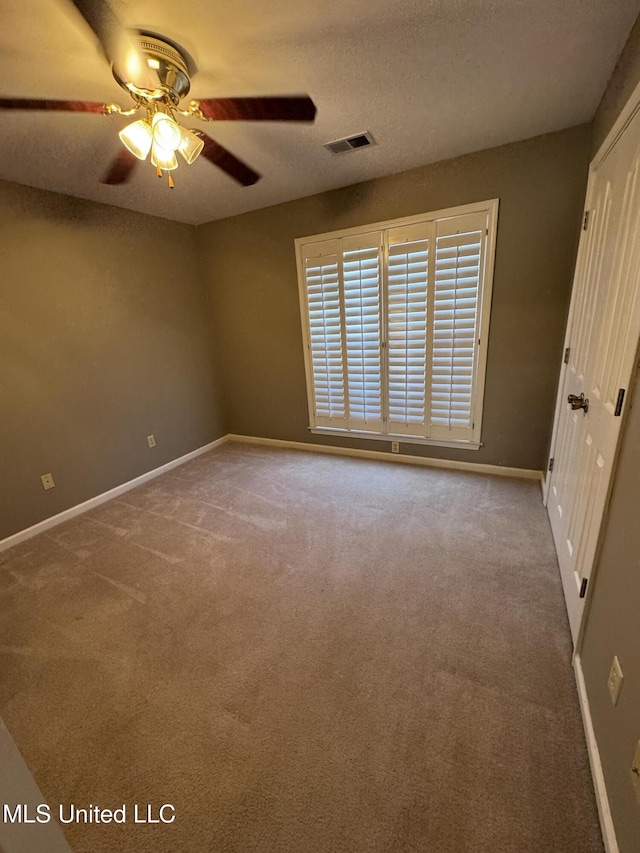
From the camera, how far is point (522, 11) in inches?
50.4

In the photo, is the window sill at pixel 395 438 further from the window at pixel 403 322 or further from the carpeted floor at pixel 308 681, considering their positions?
the carpeted floor at pixel 308 681

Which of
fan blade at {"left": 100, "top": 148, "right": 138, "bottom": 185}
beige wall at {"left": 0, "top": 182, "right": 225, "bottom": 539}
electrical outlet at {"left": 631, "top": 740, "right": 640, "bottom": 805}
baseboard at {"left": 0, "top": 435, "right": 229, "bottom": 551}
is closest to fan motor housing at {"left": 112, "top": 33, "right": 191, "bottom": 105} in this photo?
fan blade at {"left": 100, "top": 148, "right": 138, "bottom": 185}

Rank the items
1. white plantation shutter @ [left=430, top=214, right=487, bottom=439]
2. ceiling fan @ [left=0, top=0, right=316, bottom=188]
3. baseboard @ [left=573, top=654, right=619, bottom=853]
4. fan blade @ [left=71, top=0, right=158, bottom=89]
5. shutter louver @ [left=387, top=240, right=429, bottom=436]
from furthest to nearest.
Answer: shutter louver @ [left=387, top=240, right=429, bottom=436] → white plantation shutter @ [left=430, top=214, right=487, bottom=439] → ceiling fan @ [left=0, top=0, right=316, bottom=188] → fan blade @ [left=71, top=0, right=158, bottom=89] → baseboard @ [left=573, top=654, right=619, bottom=853]

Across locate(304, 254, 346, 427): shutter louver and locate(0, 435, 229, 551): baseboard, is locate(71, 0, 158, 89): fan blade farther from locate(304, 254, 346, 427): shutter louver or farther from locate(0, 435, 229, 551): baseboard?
locate(0, 435, 229, 551): baseboard

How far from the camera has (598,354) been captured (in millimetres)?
1559

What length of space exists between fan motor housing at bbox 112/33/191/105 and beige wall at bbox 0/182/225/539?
5.24 feet

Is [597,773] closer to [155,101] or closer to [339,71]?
[339,71]

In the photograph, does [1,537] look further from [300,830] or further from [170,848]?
[300,830]

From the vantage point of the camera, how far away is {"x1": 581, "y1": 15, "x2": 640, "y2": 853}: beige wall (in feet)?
2.85

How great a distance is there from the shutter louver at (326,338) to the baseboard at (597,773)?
259 cm

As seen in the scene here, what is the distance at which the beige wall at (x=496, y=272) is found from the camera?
2344 mm

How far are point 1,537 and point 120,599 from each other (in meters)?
1.29

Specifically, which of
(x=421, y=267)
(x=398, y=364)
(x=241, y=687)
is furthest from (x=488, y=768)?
(x=421, y=267)

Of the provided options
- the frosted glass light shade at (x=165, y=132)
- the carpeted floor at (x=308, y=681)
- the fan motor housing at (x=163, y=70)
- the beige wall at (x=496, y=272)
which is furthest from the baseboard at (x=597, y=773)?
the fan motor housing at (x=163, y=70)
